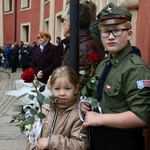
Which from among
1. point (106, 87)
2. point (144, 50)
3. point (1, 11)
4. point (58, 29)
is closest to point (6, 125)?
point (144, 50)

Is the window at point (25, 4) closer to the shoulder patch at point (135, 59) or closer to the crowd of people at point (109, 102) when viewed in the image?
the crowd of people at point (109, 102)

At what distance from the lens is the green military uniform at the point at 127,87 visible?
6.49ft

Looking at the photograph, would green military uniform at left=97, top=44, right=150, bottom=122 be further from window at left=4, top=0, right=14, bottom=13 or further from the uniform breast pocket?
window at left=4, top=0, right=14, bottom=13

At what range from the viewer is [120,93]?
209cm

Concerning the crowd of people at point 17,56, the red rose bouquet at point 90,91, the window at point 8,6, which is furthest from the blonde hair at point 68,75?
the window at point 8,6

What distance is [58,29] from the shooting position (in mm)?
20219

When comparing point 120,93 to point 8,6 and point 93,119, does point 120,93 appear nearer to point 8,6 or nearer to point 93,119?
point 93,119

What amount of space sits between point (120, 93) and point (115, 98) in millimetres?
51

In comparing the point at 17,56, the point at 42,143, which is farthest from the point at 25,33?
the point at 42,143

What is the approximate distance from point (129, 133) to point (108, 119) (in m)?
0.13

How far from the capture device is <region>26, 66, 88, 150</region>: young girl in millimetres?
2385

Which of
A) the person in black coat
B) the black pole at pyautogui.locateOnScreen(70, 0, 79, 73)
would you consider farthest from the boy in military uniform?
the person in black coat

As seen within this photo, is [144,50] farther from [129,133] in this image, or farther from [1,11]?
[1,11]

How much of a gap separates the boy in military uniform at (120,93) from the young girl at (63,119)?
15 centimetres
